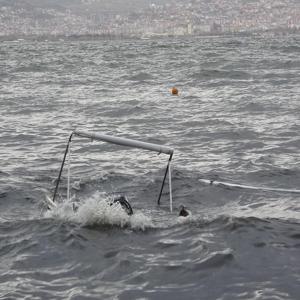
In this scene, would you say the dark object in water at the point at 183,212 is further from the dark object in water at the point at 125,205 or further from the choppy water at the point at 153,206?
the dark object in water at the point at 125,205

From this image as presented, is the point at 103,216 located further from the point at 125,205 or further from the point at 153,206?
the point at 153,206

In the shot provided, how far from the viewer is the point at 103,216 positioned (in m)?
14.1

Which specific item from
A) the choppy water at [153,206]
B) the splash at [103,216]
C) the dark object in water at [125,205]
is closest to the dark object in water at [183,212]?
the choppy water at [153,206]

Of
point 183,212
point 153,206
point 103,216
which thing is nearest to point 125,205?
point 103,216

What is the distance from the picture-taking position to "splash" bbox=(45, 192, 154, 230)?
13938 millimetres

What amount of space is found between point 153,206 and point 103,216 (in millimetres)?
1974

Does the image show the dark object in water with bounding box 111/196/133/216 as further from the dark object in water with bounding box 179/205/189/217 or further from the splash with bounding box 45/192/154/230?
the dark object in water with bounding box 179/205/189/217

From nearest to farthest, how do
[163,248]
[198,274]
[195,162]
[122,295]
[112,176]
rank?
[122,295] → [198,274] → [163,248] → [112,176] → [195,162]

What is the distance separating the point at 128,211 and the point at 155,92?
2799cm

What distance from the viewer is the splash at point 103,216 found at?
549 inches

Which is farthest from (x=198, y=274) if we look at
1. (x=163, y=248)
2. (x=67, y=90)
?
(x=67, y=90)

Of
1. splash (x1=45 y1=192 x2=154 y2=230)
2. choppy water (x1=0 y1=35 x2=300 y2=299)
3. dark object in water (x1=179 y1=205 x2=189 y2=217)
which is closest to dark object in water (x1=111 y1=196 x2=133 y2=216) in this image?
splash (x1=45 y1=192 x2=154 y2=230)

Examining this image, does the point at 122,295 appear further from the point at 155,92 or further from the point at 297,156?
the point at 155,92

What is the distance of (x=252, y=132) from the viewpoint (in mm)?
25625
